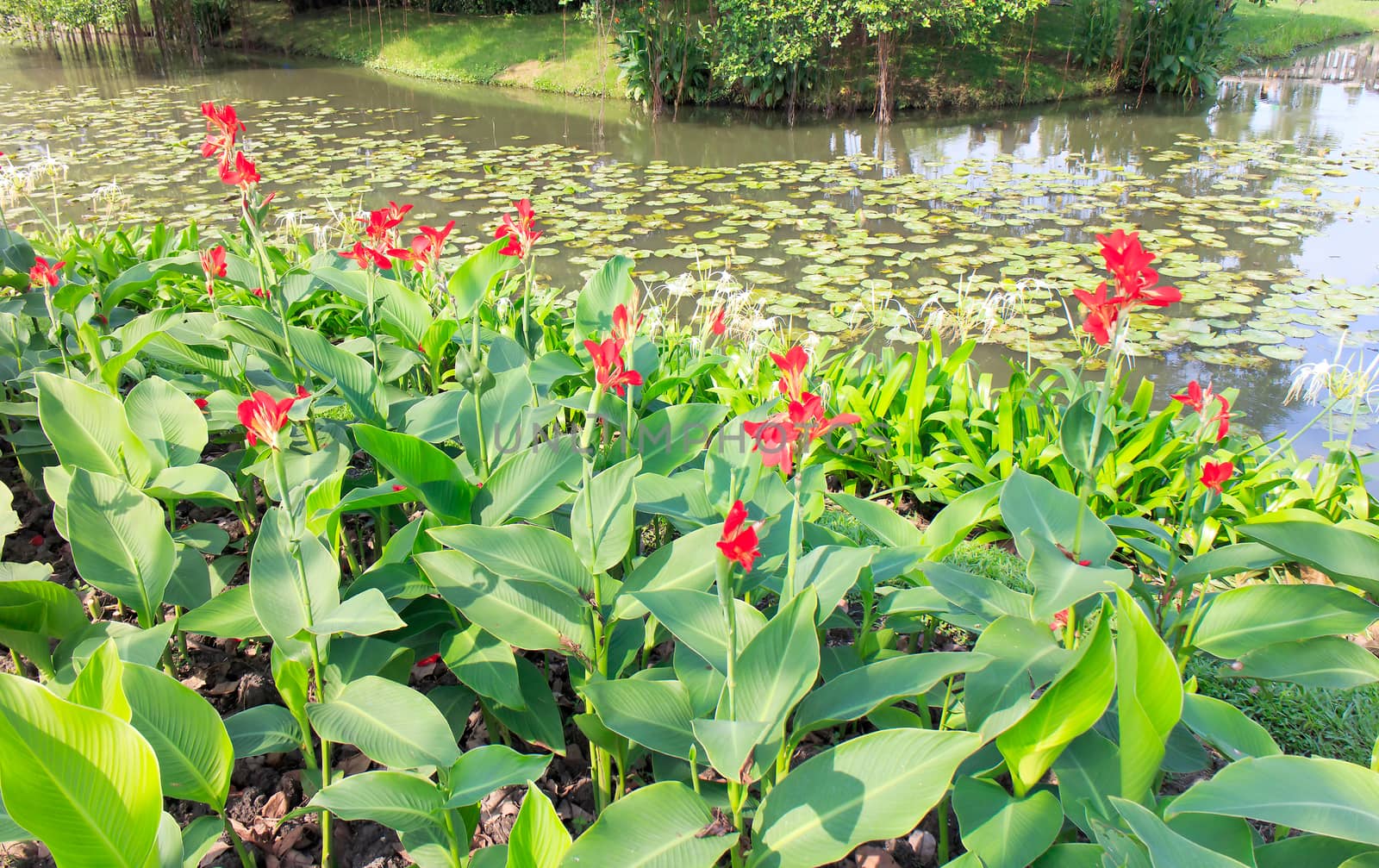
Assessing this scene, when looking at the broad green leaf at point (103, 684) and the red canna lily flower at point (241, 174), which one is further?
the red canna lily flower at point (241, 174)

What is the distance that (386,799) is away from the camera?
39.7 inches

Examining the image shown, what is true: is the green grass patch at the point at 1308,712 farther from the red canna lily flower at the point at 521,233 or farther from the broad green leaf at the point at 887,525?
the red canna lily flower at the point at 521,233

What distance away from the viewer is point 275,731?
1.24 m

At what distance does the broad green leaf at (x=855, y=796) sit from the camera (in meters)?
0.93

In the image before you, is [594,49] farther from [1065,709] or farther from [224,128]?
[1065,709]

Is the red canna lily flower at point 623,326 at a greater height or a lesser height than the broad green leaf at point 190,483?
greater

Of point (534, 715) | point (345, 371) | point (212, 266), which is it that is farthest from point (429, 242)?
point (534, 715)

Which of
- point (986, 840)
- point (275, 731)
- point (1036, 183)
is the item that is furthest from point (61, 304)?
point (1036, 183)

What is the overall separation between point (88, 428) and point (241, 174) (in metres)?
0.57

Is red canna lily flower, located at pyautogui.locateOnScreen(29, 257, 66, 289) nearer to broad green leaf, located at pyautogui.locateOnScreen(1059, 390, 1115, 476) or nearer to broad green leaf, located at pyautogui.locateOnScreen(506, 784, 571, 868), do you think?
broad green leaf, located at pyautogui.locateOnScreen(506, 784, 571, 868)

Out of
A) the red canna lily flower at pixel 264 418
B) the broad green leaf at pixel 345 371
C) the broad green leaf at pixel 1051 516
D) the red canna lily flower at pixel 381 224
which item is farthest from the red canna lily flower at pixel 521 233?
the broad green leaf at pixel 1051 516

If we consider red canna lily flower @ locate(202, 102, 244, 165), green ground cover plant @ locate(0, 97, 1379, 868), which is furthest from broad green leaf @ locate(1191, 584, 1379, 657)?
red canna lily flower @ locate(202, 102, 244, 165)

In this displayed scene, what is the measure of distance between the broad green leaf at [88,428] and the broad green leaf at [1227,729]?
1763 mm

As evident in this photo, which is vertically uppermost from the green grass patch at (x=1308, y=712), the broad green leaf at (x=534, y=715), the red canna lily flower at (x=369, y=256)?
the red canna lily flower at (x=369, y=256)
